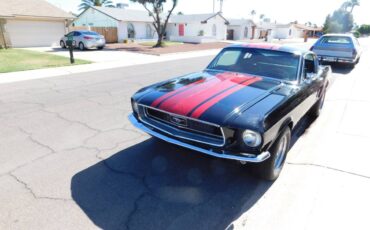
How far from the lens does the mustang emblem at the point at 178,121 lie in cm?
306

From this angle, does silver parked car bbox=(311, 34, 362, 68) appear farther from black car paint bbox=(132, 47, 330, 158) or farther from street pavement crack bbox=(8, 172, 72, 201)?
street pavement crack bbox=(8, 172, 72, 201)

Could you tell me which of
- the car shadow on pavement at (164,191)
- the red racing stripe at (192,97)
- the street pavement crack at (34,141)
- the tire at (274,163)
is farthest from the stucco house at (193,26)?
the tire at (274,163)

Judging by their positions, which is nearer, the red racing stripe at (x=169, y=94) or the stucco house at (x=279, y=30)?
the red racing stripe at (x=169, y=94)

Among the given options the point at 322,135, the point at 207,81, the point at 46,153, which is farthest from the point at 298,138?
the point at 46,153

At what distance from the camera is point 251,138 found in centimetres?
267

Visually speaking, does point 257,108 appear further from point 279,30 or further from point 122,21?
point 279,30

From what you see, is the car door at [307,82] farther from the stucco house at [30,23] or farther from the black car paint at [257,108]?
the stucco house at [30,23]

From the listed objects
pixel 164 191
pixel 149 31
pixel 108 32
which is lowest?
pixel 164 191

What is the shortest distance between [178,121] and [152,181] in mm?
857

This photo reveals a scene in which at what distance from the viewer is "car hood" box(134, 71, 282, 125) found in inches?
113

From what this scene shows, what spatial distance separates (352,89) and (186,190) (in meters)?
7.74

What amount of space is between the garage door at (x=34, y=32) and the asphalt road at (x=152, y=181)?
824 inches

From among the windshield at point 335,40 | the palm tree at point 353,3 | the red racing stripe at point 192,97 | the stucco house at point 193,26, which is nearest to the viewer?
the red racing stripe at point 192,97

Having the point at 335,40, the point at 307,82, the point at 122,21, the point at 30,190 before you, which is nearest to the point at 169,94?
the point at 30,190
